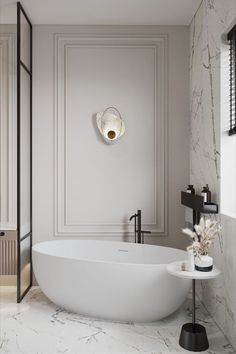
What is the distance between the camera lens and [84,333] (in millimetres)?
3145

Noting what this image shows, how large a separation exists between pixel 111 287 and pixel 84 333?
0.39 m

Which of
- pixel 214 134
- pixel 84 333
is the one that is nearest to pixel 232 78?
pixel 214 134

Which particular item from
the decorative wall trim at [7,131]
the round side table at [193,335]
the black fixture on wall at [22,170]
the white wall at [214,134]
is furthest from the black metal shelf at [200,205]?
the decorative wall trim at [7,131]

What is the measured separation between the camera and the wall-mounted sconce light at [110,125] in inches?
171

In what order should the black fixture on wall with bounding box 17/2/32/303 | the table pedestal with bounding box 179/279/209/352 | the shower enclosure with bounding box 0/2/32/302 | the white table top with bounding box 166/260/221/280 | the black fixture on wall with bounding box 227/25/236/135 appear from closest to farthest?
the white table top with bounding box 166/260/221/280 < the table pedestal with bounding box 179/279/209/352 < the black fixture on wall with bounding box 227/25/236/135 < the black fixture on wall with bounding box 17/2/32/303 < the shower enclosure with bounding box 0/2/32/302

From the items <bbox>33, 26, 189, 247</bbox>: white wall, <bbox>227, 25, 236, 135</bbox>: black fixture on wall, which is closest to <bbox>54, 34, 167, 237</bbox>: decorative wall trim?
<bbox>33, 26, 189, 247</bbox>: white wall

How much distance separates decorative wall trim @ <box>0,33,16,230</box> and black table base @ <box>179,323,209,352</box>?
2.28 metres

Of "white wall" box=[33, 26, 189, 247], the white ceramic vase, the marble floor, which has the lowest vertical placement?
the marble floor

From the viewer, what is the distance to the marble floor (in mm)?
2881

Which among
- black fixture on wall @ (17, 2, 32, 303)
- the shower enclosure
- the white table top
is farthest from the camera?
the shower enclosure

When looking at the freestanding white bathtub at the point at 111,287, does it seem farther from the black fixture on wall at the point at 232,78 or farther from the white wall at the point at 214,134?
the black fixture on wall at the point at 232,78

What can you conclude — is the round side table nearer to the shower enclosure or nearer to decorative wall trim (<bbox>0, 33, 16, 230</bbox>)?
the shower enclosure

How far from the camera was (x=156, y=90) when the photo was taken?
14.6ft

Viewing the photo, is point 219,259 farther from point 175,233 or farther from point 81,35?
point 81,35
